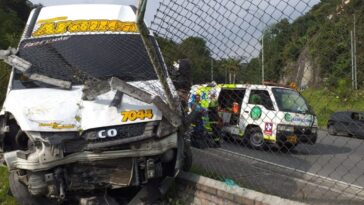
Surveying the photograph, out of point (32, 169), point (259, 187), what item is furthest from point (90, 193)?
point (259, 187)

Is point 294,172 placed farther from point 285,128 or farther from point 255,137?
point 255,137

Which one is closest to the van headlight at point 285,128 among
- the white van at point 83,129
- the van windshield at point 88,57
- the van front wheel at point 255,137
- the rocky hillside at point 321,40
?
the van front wheel at point 255,137

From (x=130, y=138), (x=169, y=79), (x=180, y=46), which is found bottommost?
(x=130, y=138)

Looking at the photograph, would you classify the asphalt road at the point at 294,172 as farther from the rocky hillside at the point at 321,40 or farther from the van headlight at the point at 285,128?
the rocky hillside at the point at 321,40

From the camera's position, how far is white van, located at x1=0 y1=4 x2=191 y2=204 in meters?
4.69

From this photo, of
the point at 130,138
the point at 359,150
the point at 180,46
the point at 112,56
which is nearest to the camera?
the point at 130,138

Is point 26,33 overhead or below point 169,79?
overhead

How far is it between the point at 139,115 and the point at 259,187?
1.85 m

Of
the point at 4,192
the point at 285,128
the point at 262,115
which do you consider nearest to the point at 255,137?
the point at 262,115

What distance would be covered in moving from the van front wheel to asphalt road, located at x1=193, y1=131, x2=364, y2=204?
689mm

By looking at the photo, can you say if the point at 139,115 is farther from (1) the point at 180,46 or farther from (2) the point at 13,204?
(2) the point at 13,204

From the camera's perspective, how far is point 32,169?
15.5ft

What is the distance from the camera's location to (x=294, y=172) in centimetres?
709

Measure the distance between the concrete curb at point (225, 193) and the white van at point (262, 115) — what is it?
15.9 ft
